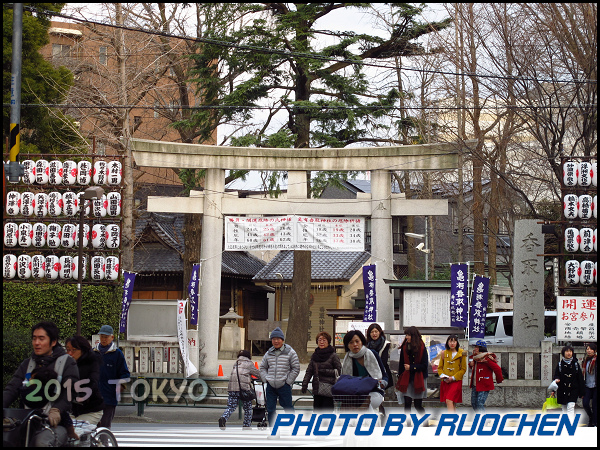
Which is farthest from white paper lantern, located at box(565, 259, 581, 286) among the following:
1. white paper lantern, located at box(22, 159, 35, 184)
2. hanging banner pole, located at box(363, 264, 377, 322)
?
white paper lantern, located at box(22, 159, 35, 184)

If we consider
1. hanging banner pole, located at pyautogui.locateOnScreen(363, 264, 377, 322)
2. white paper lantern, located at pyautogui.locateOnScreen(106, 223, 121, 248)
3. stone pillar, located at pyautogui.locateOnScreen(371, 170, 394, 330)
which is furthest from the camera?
stone pillar, located at pyautogui.locateOnScreen(371, 170, 394, 330)

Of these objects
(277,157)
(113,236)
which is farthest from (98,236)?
Result: (277,157)

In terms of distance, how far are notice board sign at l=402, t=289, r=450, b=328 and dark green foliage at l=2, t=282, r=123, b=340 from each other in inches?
331

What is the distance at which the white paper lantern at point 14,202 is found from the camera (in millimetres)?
21047

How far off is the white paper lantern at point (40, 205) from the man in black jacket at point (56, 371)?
12775 millimetres

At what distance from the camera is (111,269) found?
20953mm

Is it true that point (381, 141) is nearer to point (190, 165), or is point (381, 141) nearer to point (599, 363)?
point (190, 165)

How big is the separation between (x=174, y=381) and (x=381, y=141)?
45.7 ft

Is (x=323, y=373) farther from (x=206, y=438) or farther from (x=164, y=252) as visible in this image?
(x=164, y=252)

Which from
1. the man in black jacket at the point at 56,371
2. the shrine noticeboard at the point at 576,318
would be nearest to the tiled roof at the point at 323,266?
the shrine noticeboard at the point at 576,318

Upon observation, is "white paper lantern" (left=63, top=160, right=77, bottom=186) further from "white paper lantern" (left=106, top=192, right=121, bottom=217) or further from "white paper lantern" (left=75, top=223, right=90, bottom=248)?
"white paper lantern" (left=75, top=223, right=90, bottom=248)

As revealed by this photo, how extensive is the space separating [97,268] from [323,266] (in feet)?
64.8

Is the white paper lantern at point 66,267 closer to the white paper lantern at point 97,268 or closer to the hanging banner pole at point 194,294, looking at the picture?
the white paper lantern at point 97,268

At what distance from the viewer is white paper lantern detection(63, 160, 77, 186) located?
21031 millimetres
